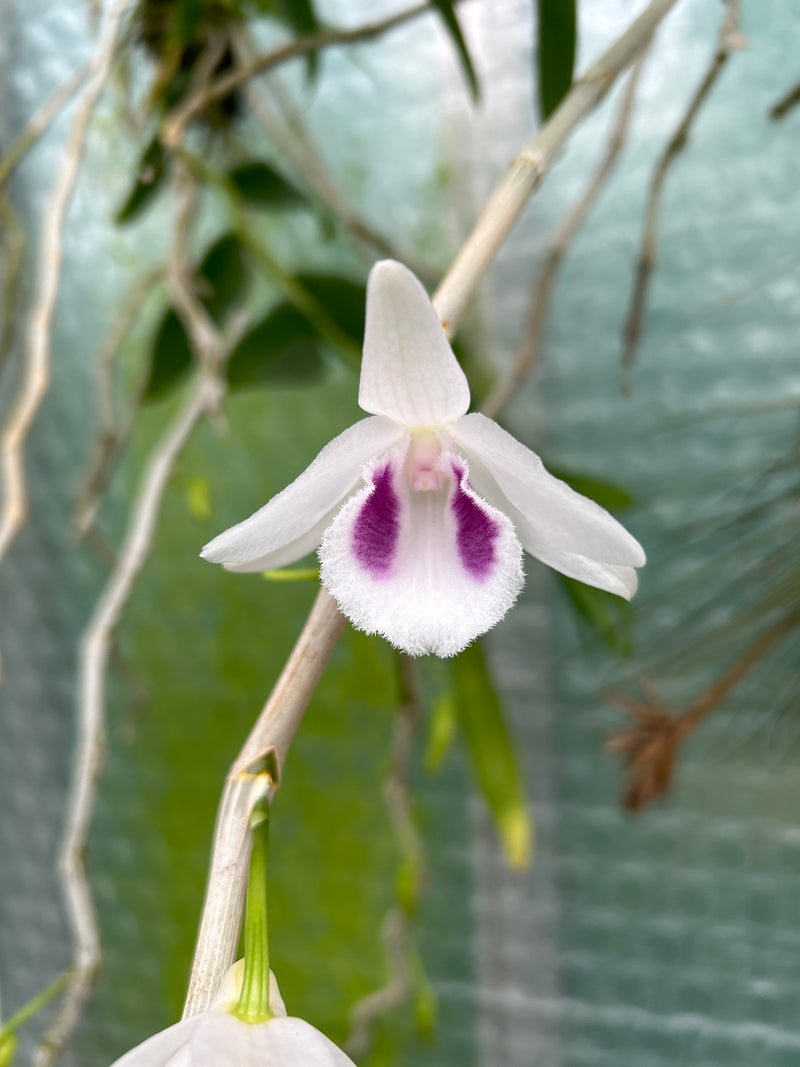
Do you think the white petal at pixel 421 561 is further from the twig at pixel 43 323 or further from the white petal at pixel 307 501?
the twig at pixel 43 323

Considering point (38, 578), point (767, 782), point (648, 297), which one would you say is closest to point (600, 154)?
point (648, 297)

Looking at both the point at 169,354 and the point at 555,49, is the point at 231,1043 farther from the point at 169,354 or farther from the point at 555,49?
the point at 169,354

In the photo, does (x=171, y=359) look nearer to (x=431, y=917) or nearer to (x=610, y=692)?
(x=610, y=692)

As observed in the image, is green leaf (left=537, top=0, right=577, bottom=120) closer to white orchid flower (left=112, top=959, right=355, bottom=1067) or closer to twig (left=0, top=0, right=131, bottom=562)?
twig (left=0, top=0, right=131, bottom=562)

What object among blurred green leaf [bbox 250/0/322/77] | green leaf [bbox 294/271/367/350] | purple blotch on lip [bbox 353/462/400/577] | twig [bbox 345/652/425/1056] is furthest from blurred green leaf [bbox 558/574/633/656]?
blurred green leaf [bbox 250/0/322/77]

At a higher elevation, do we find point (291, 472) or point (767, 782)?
point (291, 472)

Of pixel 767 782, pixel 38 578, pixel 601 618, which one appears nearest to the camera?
pixel 601 618

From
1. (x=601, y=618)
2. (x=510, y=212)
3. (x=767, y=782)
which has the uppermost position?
(x=510, y=212)

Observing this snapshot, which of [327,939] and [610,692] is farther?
[327,939]
